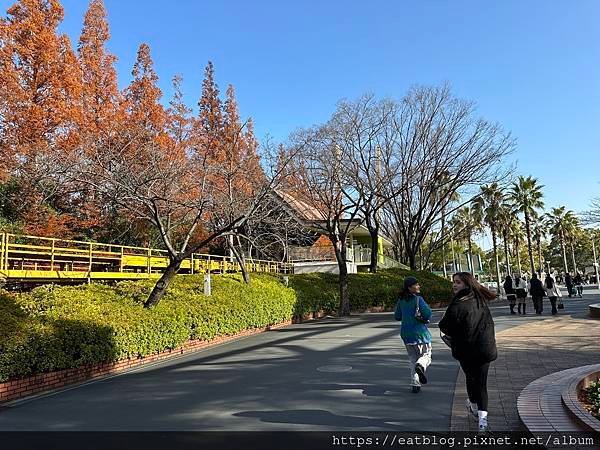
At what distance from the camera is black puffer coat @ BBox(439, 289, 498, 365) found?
4703 mm

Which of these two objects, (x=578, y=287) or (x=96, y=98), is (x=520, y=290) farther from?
(x=96, y=98)

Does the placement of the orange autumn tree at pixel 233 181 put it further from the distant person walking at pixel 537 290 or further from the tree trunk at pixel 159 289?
the distant person walking at pixel 537 290

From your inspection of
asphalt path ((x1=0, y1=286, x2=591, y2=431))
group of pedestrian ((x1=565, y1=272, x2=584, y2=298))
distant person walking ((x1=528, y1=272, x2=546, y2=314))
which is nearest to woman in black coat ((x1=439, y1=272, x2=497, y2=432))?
asphalt path ((x1=0, y1=286, x2=591, y2=431))

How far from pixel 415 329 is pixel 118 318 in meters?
6.49

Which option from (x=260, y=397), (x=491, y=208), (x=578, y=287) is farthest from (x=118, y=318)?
(x=491, y=208)

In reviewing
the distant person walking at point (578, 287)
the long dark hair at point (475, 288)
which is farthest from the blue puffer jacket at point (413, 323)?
the distant person walking at point (578, 287)

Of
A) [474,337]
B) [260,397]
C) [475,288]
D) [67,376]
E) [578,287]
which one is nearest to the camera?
[474,337]

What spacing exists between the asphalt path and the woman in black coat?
58cm

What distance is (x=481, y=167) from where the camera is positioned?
2658cm

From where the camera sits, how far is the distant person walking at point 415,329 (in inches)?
255

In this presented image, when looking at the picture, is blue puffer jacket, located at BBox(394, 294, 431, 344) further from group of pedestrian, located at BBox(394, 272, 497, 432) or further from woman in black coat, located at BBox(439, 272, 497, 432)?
woman in black coat, located at BBox(439, 272, 497, 432)

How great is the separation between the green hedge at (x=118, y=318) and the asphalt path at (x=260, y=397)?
0.56 metres

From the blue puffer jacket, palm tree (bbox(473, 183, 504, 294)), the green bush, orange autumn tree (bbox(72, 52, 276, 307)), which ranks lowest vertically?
the green bush

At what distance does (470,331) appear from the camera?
4.71 meters
